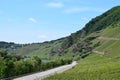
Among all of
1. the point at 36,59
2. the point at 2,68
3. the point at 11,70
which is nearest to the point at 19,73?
the point at 11,70

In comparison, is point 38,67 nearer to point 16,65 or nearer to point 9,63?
point 16,65

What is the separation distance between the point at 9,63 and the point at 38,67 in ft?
202

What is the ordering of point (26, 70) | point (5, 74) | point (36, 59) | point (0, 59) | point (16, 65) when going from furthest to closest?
point (36, 59), point (26, 70), point (16, 65), point (5, 74), point (0, 59)

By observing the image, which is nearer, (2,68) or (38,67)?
(2,68)

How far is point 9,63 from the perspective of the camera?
130000 mm

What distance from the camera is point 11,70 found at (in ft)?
432

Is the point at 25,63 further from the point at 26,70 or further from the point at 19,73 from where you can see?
the point at 19,73

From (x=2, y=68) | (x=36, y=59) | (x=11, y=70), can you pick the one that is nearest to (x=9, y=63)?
(x=11, y=70)

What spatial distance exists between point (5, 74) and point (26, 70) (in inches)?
1378

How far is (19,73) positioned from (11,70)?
1376cm

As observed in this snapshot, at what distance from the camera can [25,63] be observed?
6324 inches

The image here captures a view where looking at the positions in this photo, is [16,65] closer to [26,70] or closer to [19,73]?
[19,73]

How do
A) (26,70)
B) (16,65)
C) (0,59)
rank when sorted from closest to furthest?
(0,59) < (16,65) < (26,70)

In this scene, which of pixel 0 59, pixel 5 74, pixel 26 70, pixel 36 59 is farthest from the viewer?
pixel 36 59
